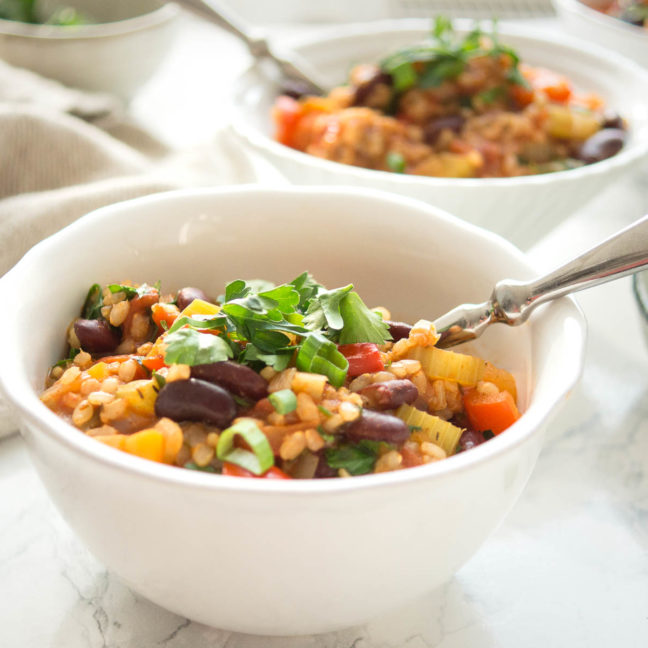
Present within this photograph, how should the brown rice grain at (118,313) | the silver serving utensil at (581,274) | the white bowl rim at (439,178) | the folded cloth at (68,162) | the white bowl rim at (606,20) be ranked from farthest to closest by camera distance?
the white bowl rim at (606,20) → the white bowl rim at (439,178) → the folded cloth at (68,162) → the brown rice grain at (118,313) → the silver serving utensil at (581,274)

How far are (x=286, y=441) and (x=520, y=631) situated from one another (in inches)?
19.7

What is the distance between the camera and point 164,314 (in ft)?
4.57

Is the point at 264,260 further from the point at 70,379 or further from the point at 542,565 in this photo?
the point at 542,565

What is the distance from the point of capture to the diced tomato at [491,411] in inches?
51.3

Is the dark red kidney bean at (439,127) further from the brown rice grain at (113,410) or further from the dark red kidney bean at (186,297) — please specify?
the brown rice grain at (113,410)

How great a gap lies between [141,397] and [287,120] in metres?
1.48

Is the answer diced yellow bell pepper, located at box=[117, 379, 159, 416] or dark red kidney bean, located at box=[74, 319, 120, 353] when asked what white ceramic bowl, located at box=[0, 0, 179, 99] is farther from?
diced yellow bell pepper, located at box=[117, 379, 159, 416]

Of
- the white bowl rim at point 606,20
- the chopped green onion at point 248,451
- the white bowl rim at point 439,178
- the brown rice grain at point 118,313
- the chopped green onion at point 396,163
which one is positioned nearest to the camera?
the chopped green onion at point 248,451

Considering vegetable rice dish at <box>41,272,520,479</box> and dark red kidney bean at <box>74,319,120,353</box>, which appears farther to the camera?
dark red kidney bean at <box>74,319,120,353</box>

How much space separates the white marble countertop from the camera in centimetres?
128

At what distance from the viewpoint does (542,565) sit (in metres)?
1.43

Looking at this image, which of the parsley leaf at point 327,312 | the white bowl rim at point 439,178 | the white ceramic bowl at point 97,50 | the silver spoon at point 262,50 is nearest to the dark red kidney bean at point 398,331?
the parsley leaf at point 327,312

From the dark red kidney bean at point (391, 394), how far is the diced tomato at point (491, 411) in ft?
0.43

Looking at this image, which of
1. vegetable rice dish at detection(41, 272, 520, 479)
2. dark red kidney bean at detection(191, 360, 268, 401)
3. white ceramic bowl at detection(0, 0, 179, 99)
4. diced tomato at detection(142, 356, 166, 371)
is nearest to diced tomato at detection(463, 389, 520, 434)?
vegetable rice dish at detection(41, 272, 520, 479)
